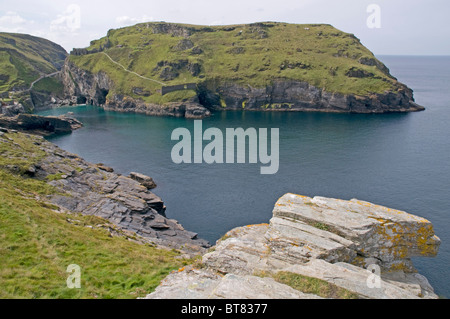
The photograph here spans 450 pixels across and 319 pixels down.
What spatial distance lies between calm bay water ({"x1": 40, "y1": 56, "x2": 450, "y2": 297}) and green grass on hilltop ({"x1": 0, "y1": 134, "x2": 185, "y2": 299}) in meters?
32.9

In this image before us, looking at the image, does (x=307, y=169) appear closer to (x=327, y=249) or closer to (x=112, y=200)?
(x=112, y=200)

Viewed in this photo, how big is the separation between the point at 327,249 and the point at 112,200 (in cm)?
4515

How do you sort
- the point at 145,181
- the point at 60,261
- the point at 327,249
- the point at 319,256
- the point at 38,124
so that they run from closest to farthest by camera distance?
the point at 319,256, the point at 327,249, the point at 60,261, the point at 145,181, the point at 38,124

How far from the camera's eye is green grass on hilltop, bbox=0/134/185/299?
19656 mm

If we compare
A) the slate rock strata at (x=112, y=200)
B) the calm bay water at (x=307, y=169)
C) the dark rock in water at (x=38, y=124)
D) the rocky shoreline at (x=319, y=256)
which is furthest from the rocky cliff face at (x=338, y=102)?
the rocky shoreline at (x=319, y=256)

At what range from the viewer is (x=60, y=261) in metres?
23.8

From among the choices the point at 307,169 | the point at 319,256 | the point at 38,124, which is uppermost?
the point at 38,124

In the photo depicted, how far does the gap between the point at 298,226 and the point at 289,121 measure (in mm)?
143485

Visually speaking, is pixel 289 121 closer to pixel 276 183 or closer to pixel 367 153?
pixel 367 153

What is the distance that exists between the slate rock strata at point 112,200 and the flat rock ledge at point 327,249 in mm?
19862

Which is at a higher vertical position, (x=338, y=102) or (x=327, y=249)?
(x=338, y=102)

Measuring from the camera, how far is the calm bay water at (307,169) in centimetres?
6819

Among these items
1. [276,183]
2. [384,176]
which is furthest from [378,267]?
[384,176]

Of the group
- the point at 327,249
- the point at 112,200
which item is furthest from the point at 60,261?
the point at 112,200
